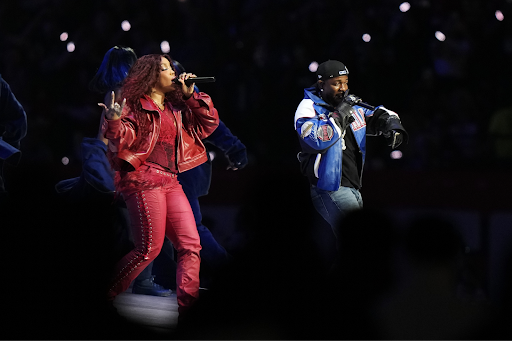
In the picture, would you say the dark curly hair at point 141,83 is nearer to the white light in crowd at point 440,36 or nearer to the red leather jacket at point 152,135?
the red leather jacket at point 152,135

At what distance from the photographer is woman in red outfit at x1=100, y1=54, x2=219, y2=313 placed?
13.6ft

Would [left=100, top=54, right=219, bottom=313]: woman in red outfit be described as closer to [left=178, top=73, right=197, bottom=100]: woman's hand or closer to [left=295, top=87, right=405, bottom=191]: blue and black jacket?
[left=178, top=73, right=197, bottom=100]: woman's hand

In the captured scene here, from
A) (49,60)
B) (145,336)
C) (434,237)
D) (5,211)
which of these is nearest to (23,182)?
(5,211)

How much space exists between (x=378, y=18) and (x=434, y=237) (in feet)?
19.5

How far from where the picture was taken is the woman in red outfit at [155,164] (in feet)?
13.6

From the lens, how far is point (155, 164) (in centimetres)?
425

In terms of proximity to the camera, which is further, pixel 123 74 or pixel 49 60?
pixel 49 60

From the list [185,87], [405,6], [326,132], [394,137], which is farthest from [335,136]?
[405,6]

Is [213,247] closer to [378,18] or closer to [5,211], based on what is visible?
[5,211]

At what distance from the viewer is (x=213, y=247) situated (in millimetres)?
5250

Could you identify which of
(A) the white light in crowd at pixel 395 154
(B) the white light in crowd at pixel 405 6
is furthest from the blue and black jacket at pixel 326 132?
(B) the white light in crowd at pixel 405 6

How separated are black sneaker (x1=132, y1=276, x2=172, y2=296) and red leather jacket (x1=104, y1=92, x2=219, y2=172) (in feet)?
3.49

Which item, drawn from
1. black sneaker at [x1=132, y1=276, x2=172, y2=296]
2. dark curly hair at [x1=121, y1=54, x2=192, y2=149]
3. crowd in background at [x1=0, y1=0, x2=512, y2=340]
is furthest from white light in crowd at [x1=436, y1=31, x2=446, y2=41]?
black sneaker at [x1=132, y1=276, x2=172, y2=296]

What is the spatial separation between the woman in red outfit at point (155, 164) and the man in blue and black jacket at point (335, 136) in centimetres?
75
